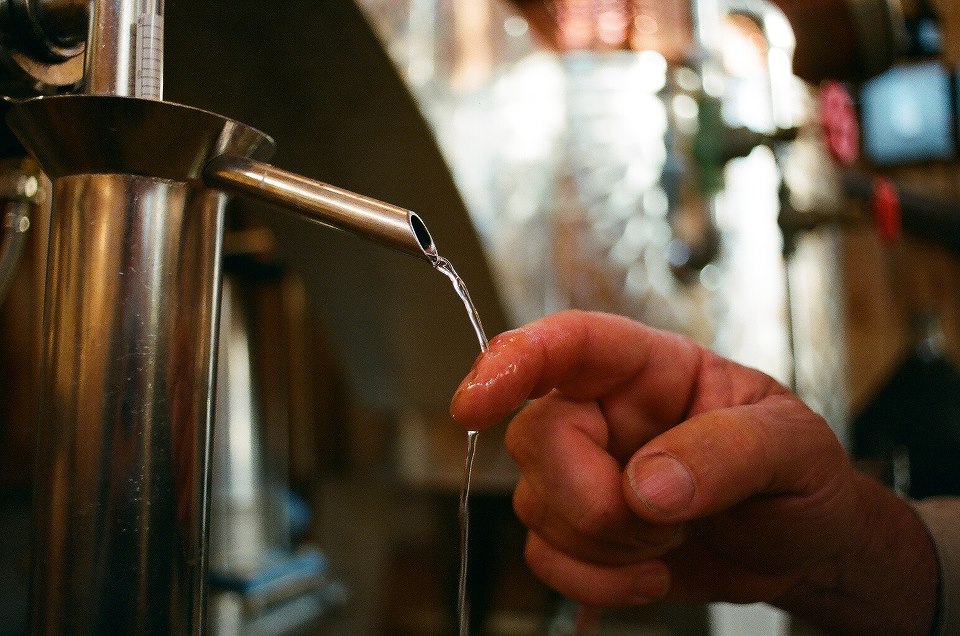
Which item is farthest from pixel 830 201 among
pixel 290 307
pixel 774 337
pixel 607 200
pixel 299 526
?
pixel 299 526

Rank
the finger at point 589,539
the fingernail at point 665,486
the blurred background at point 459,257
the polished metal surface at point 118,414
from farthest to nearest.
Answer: the blurred background at point 459,257 < the finger at point 589,539 < the fingernail at point 665,486 < the polished metal surface at point 118,414

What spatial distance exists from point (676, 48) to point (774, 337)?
3.07 feet

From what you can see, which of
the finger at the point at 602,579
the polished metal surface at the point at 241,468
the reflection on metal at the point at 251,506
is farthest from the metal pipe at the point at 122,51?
the polished metal surface at the point at 241,468

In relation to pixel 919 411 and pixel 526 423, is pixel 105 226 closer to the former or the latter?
pixel 526 423

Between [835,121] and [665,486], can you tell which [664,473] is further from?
[835,121]

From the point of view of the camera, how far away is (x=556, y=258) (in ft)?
5.27

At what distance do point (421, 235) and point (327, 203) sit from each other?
0.05 m

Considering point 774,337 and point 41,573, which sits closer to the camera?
point 41,573

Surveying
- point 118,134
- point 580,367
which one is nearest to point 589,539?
point 580,367

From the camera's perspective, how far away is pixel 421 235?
1.12ft

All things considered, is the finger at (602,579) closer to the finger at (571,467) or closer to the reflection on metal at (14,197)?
the finger at (571,467)

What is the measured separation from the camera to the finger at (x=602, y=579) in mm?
618

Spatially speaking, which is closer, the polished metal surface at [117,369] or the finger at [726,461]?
the polished metal surface at [117,369]

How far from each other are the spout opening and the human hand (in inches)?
4.1
